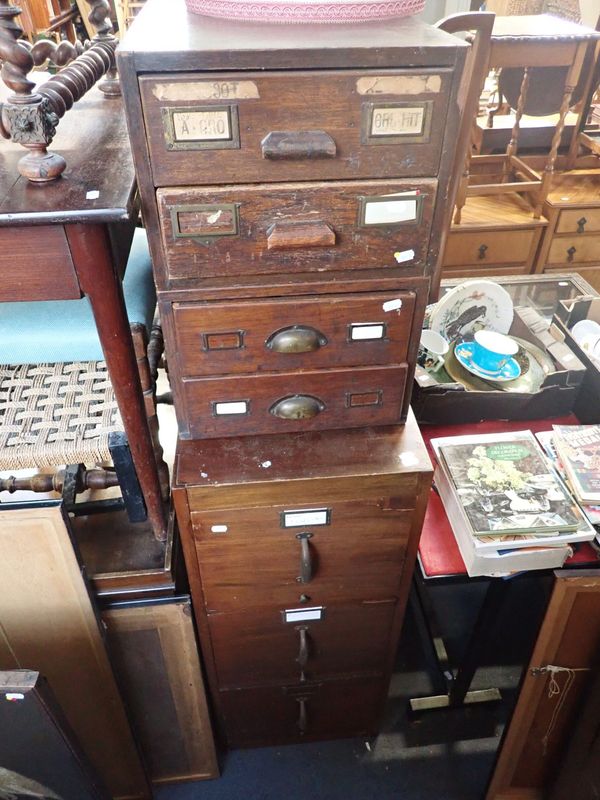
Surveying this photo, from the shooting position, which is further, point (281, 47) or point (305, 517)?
point (305, 517)

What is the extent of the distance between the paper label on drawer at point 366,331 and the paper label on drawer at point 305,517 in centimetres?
28

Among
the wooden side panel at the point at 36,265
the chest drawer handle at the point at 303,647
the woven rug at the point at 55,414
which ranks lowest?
the chest drawer handle at the point at 303,647

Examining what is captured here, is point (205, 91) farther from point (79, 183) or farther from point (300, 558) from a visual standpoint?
point (300, 558)

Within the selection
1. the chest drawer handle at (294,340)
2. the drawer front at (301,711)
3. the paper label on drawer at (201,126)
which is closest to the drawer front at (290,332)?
the chest drawer handle at (294,340)

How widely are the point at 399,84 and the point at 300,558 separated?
71cm

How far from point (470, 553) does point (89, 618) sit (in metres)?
0.63

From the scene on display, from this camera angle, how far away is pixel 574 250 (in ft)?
8.54

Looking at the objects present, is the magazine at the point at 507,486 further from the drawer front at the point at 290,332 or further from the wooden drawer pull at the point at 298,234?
the wooden drawer pull at the point at 298,234

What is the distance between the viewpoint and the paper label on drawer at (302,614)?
1.14 metres

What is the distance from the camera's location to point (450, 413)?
1.30 metres

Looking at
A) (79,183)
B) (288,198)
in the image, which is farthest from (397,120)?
(79,183)

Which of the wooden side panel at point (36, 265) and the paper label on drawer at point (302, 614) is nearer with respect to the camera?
the wooden side panel at point (36, 265)

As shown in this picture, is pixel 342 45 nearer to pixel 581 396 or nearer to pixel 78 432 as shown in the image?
pixel 78 432

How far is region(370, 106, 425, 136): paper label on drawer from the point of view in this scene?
0.71 m
